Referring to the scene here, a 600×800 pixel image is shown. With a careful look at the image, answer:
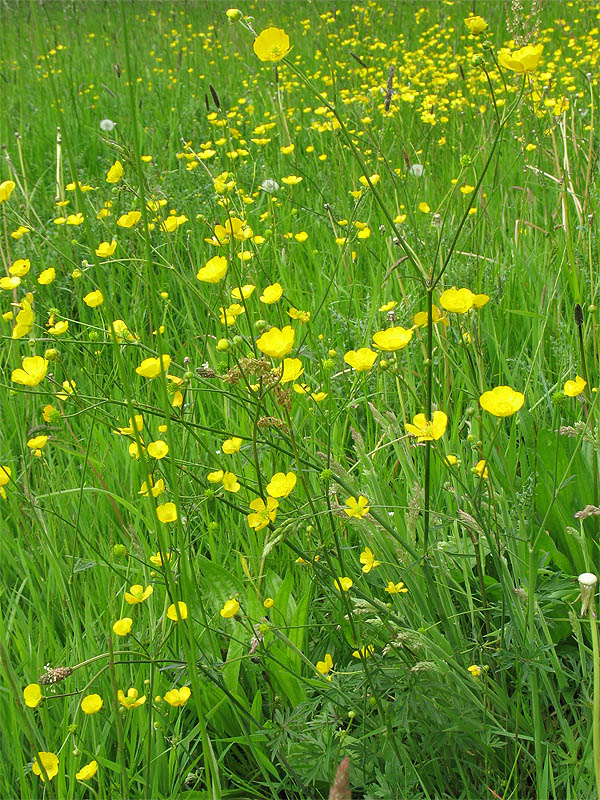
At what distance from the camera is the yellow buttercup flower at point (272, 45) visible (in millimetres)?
1058

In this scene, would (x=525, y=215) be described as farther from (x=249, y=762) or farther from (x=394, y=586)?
(x=249, y=762)

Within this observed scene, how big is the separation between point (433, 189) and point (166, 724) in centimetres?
231

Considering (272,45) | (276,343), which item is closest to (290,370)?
(276,343)

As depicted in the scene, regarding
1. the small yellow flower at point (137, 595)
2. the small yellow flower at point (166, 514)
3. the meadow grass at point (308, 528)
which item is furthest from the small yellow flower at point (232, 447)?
the small yellow flower at point (137, 595)

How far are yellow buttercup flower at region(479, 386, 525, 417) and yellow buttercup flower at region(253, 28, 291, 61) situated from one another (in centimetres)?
56

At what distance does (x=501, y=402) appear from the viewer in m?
0.96

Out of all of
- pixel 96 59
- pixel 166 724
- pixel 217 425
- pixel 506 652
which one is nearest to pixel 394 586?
pixel 506 652

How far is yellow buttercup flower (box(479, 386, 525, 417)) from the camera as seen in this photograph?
3.07ft

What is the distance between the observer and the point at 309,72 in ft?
16.0

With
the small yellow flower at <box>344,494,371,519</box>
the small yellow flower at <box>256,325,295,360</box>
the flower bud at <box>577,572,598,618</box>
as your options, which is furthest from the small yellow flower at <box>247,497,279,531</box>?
the flower bud at <box>577,572,598,618</box>

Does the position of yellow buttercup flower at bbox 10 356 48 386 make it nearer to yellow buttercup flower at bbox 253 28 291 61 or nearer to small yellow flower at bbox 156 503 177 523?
small yellow flower at bbox 156 503 177 523

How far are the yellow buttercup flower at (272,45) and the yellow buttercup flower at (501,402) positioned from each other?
56 centimetres

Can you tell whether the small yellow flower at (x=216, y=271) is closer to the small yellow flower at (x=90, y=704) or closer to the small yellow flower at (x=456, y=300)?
the small yellow flower at (x=456, y=300)

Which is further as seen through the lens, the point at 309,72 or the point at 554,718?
the point at 309,72
